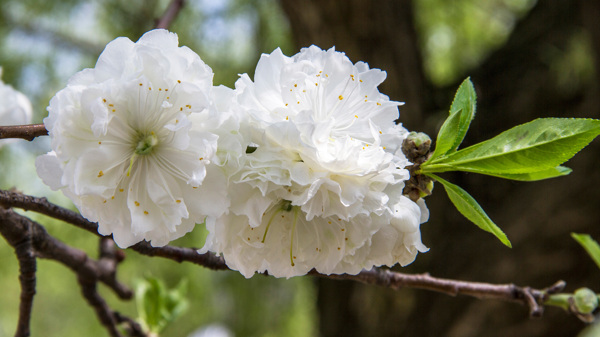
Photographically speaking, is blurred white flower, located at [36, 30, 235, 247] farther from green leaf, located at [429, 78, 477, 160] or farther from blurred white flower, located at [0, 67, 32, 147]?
blurred white flower, located at [0, 67, 32, 147]

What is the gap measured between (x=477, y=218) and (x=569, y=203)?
1.11m

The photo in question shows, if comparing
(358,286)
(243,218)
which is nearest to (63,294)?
(358,286)

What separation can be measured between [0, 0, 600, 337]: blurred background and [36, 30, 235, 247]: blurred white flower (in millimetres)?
857

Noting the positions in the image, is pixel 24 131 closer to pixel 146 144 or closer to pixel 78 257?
pixel 146 144

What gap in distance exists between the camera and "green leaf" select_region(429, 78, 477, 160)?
0.49 m

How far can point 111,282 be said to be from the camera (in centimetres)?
85

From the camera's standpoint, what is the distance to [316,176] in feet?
1.36

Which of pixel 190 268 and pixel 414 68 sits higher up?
pixel 414 68

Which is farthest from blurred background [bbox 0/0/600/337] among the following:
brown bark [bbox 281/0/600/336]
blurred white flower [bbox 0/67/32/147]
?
blurred white flower [bbox 0/67/32/147]

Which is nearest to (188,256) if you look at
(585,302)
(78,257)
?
(78,257)

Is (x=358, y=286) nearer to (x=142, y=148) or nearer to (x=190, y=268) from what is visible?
(x=190, y=268)

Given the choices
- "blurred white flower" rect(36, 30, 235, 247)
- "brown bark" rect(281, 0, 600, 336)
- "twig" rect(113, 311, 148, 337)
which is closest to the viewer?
"blurred white flower" rect(36, 30, 235, 247)

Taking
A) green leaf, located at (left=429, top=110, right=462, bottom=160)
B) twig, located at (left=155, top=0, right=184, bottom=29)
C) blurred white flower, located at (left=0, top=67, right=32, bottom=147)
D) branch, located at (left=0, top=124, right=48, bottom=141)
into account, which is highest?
twig, located at (left=155, top=0, right=184, bottom=29)

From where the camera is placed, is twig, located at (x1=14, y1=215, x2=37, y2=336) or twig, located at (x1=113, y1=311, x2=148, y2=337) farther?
twig, located at (x1=113, y1=311, x2=148, y2=337)
